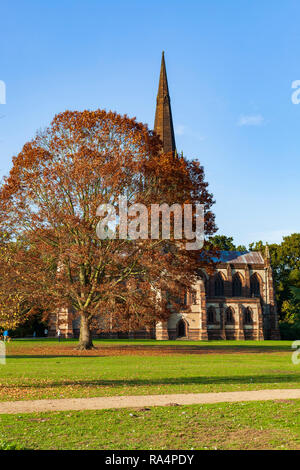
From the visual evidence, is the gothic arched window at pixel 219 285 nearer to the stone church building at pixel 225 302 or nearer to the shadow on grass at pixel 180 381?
the stone church building at pixel 225 302

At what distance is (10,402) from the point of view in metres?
10.8

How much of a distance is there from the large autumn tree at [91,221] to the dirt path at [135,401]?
15.8 m

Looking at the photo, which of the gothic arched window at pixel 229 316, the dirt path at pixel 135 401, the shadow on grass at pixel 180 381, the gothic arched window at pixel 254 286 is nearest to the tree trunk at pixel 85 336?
the shadow on grass at pixel 180 381

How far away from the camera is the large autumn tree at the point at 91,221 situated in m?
28.6

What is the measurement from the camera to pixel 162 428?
25.9 feet

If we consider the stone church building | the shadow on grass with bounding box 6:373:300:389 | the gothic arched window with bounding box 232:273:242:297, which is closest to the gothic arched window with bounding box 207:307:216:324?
the stone church building

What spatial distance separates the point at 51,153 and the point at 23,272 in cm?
848

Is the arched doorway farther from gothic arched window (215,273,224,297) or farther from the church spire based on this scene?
the church spire

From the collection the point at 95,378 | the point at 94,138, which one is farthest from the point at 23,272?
the point at 95,378

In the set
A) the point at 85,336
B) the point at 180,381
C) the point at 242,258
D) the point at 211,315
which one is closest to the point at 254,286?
the point at 242,258

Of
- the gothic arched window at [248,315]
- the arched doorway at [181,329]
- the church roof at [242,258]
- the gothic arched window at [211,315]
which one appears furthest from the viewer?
the church roof at [242,258]

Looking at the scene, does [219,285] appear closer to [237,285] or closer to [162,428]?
[237,285]

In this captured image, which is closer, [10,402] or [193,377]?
[10,402]
